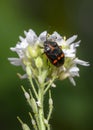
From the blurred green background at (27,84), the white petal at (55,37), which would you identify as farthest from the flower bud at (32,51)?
the blurred green background at (27,84)

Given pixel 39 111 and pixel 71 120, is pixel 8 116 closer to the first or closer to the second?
pixel 71 120

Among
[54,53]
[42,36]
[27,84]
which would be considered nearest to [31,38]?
[42,36]

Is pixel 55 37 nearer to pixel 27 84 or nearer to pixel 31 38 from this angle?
pixel 31 38

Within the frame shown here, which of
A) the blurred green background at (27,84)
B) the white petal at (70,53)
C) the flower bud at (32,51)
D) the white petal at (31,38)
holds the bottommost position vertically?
the white petal at (70,53)

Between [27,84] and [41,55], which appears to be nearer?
[41,55]

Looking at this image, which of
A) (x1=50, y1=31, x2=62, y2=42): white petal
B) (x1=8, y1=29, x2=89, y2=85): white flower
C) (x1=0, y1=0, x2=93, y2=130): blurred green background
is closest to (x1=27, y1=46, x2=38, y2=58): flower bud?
(x1=8, y1=29, x2=89, y2=85): white flower

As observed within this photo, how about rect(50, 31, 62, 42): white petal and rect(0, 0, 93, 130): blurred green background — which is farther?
rect(0, 0, 93, 130): blurred green background

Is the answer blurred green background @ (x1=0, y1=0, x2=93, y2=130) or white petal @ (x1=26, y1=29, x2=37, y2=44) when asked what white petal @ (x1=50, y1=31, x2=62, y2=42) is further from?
blurred green background @ (x1=0, y1=0, x2=93, y2=130)

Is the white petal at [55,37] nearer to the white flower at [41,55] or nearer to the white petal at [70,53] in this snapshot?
the white flower at [41,55]
